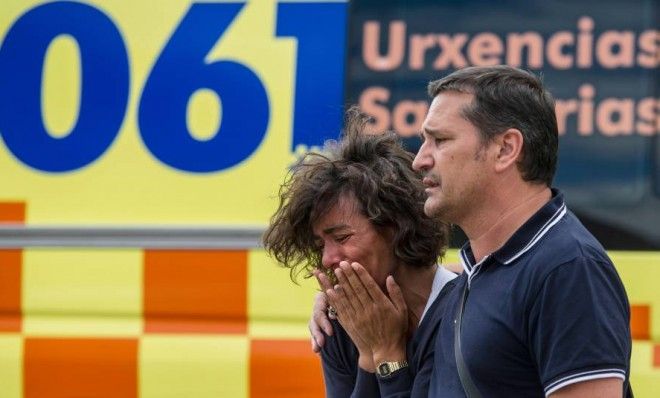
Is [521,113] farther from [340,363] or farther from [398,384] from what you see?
[340,363]

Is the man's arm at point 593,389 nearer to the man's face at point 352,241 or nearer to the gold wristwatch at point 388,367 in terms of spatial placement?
the gold wristwatch at point 388,367

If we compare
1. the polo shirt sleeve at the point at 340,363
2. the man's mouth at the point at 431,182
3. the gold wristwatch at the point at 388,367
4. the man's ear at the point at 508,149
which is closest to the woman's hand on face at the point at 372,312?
the gold wristwatch at the point at 388,367

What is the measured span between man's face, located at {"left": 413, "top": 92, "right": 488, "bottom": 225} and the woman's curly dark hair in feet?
0.95

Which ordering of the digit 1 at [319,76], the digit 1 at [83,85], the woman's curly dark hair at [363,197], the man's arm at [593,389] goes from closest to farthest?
the man's arm at [593,389]
the woman's curly dark hair at [363,197]
the digit 1 at [319,76]
the digit 1 at [83,85]

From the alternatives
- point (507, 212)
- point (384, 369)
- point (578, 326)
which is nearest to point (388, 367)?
point (384, 369)

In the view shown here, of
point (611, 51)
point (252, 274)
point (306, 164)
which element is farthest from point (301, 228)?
point (611, 51)

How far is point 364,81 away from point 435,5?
273mm

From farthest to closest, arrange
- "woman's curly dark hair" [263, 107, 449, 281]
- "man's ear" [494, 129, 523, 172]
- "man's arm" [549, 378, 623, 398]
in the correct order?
"woman's curly dark hair" [263, 107, 449, 281], "man's ear" [494, 129, 523, 172], "man's arm" [549, 378, 623, 398]

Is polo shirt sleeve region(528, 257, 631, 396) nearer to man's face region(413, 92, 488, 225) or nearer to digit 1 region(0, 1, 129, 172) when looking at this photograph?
man's face region(413, 92, 488, 225)

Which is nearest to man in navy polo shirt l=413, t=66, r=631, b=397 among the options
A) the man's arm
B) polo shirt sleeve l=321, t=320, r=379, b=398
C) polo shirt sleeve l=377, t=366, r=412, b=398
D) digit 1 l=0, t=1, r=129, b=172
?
the man's arm

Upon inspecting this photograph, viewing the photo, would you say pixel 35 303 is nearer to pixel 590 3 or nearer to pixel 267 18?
pixel 267 18

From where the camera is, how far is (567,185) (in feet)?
10.4

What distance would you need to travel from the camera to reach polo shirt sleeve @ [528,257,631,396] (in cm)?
184

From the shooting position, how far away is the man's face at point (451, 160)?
6.71 ft
